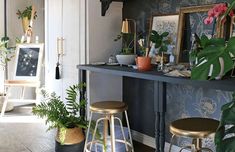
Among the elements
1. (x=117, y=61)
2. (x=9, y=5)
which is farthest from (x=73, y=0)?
(x=9, y=5)

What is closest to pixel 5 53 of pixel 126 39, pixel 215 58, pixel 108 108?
pixel 126 39

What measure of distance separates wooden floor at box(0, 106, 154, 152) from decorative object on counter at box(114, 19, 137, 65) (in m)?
0.97

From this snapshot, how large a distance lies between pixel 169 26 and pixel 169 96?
28.0 inches

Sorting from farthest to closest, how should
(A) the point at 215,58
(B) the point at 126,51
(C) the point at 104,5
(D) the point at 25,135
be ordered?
(D) the point at 25,135, (C) the point at 104,5, (B) the point at 126,51, (A) the point at 215,58

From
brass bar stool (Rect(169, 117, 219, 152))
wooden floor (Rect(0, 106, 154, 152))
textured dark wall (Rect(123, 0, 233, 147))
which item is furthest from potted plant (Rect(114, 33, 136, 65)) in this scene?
brass bar stool (Rect(169, 117, 219, 152))

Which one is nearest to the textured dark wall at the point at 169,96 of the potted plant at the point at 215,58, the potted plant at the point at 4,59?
the potted plant at the point at 215,58

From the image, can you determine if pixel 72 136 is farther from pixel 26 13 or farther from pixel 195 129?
pixel 26 13

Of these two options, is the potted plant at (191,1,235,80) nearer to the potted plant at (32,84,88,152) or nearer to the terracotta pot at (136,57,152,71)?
the terracotta pot at (136,57,152,71)

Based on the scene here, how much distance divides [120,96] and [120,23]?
868mm

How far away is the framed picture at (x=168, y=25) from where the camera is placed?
10.2 feet

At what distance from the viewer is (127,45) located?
374 cm

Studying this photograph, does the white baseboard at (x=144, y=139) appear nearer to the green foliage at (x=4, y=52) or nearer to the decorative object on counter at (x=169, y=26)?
the decorative object on counter at (x=169, y=26)

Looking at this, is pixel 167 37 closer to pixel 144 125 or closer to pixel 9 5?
pixel 144 125

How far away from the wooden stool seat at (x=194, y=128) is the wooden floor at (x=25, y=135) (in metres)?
1.27
